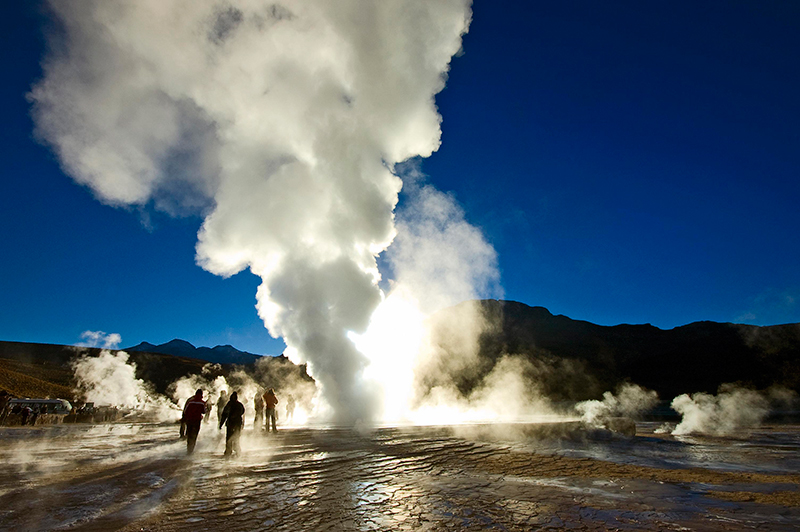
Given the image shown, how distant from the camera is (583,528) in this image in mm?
4664

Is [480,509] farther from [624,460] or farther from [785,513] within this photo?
[624,460]

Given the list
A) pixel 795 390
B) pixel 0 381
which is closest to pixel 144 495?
pixel 0 381

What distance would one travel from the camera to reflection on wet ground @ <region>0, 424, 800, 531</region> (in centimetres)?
493

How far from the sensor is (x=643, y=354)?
361 ft

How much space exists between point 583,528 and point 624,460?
7.45 metres

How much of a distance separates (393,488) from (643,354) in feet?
412

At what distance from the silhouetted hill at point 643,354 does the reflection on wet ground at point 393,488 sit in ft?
198

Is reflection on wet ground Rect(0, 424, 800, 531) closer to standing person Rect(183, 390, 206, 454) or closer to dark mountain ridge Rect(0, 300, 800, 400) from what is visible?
standing person Rect(183, 390, 206, 454)

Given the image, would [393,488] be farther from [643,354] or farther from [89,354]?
[643,354]

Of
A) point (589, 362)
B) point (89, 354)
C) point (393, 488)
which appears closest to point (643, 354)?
point (589, 362)

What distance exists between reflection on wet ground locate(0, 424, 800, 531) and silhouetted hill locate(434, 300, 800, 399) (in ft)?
198

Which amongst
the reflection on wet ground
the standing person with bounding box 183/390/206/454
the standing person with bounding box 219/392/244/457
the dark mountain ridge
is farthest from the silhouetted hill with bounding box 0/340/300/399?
the reflection on wet ground

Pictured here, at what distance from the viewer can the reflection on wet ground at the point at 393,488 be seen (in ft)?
16.2

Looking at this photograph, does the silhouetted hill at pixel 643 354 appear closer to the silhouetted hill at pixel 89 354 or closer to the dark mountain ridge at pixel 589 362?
the dark mountain ridge at pixel 589 362
